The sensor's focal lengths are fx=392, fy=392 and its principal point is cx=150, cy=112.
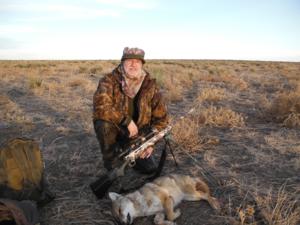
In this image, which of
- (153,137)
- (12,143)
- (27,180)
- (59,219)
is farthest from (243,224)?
(12,143)

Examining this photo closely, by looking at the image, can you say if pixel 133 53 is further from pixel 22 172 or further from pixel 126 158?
pixel 22 172

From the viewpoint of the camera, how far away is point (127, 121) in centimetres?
460

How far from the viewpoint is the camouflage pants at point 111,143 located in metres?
4.66

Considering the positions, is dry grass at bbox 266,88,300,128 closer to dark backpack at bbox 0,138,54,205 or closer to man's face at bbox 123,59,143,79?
man's face at bbox 123,59,143,79

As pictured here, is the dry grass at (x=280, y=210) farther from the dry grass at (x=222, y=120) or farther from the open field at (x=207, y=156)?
the dry grass at (x=222, y=120)

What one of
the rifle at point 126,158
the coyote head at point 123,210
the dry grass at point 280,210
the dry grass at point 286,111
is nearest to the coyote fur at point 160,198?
the coyote head at point 123,210

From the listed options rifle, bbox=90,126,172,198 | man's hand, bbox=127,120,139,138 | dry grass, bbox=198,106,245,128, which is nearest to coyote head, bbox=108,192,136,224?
rifle, bbox=90,126,172,198

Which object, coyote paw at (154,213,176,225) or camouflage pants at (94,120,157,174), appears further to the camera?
camouflage pants at (94,120,157,174)

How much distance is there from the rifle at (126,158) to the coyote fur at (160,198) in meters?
0.33

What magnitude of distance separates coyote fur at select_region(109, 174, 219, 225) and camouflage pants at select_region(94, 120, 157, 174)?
822 millimetres

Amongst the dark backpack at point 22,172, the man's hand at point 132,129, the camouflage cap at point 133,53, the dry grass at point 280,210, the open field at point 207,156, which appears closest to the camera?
the dry grass at point 280,210

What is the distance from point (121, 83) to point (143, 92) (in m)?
0.29

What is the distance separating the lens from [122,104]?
4.78m

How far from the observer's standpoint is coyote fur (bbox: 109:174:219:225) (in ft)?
11.7
